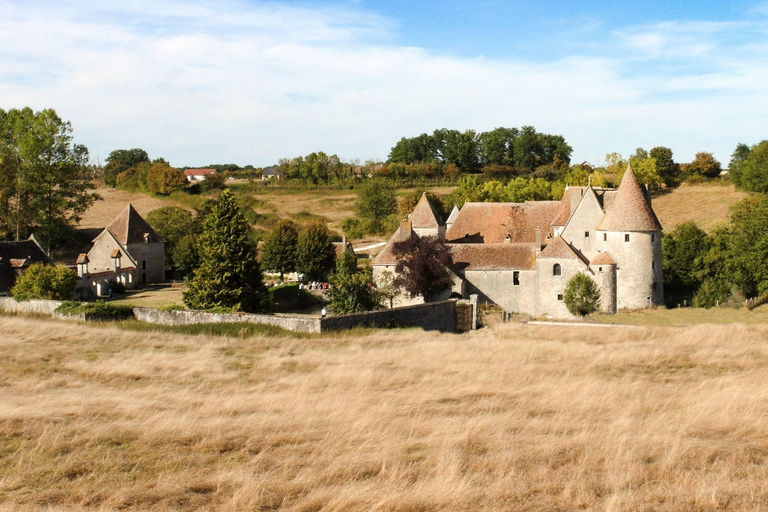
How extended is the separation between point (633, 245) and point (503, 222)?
10818 mm

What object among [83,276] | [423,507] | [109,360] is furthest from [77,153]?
[423,507]

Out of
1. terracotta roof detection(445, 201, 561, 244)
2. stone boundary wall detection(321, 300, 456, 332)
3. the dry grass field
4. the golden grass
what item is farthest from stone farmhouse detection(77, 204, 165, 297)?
the golden grass

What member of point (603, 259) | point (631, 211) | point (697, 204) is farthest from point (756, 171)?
point (603, 259)

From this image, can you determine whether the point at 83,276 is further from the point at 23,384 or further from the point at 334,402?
the point at 334,402

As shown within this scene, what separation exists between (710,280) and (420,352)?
2866 cm

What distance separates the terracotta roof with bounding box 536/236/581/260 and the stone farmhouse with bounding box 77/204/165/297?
90.6 ft

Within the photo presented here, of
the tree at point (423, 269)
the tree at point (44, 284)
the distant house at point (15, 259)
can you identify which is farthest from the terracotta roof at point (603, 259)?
the distant house at point (15, 259)

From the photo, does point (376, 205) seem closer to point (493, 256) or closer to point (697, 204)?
point (697, 204)

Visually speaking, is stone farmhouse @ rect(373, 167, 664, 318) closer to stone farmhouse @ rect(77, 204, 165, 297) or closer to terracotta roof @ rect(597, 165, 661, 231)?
terracotta roof @ rect(597, 165, 661, 231)

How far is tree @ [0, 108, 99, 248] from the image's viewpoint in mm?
54250

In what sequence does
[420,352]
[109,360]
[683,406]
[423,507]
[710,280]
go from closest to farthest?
[423,507] → [683,406] → [109,360] → [420,352] → [710,280]

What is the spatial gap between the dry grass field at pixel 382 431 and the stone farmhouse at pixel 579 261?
18.5 m

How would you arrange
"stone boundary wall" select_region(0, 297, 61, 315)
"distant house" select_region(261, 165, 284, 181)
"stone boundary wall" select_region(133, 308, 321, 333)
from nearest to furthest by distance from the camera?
"stone boundary wall" select_region(133, 308, 321, 333) → "stone boundary wall" select_region(0, 297, 61, 315) → "distant house" select_region(261, 165, 284, 181)

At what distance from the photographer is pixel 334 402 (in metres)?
13.7
